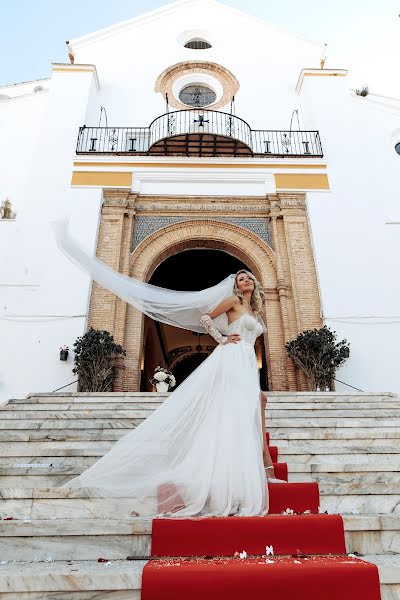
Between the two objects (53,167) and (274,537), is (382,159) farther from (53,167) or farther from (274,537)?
(274,537)

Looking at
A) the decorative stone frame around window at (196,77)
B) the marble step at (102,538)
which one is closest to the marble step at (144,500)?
the marble step at (102,538)

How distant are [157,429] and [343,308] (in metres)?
7.01

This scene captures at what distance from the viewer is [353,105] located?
12.9 m

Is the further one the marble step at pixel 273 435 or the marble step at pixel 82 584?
the marble step at pixel 273 435

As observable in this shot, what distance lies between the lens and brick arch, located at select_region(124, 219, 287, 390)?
9516 mm

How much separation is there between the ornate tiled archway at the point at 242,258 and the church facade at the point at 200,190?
32 mm

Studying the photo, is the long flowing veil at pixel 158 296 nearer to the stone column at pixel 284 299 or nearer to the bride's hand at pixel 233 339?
the bride's hand at pixel 233 339

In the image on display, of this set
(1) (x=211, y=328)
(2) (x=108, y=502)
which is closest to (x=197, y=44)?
(1) (x=211, y=328)

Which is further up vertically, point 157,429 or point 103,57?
point 103,57

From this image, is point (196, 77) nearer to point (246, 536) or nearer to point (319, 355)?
point (319, 355)

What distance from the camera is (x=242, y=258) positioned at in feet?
35.8

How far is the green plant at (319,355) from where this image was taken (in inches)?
337

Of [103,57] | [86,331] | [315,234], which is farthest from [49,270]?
[103,57]

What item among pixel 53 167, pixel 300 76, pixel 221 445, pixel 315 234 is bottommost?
pixel 221 445
